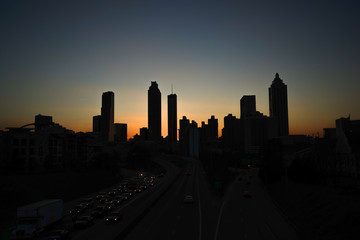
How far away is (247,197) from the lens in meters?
55.8

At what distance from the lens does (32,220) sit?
28094mm

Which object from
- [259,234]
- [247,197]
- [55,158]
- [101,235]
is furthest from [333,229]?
[55,158]

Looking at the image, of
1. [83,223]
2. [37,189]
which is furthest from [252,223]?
[37,189]

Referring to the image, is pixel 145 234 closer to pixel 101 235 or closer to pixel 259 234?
pixel 101 235

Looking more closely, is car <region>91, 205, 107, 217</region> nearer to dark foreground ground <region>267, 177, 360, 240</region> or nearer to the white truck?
the white truck

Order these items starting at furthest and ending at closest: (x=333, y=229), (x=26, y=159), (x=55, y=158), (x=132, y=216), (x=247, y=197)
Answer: (x=55, y=158)
(x=26, y=159)
(x=247, y=197)
(x=132, y=216)
(x=333, y=229)

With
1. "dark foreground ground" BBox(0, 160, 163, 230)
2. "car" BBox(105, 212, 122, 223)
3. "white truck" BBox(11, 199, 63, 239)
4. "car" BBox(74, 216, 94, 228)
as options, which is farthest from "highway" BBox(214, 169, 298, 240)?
"dark foreground ground" BBox(0, 160, 163, 230)

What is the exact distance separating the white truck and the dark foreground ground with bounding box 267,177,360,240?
85.1ft

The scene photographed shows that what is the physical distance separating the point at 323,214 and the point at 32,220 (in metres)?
31.9

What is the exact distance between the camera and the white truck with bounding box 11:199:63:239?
87.8ft

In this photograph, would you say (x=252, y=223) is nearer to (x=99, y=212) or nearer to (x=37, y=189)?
(x=99, y=212)

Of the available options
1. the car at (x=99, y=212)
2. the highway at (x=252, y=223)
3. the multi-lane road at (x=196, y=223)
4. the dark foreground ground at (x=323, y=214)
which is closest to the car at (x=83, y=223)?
the multi-lane road at (x=196, y=223)

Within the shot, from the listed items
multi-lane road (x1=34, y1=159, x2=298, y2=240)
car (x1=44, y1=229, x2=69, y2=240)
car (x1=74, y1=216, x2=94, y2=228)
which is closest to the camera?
car (x1=44, y1=229, x2=69, y2=240)

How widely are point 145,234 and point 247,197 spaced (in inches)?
1256
